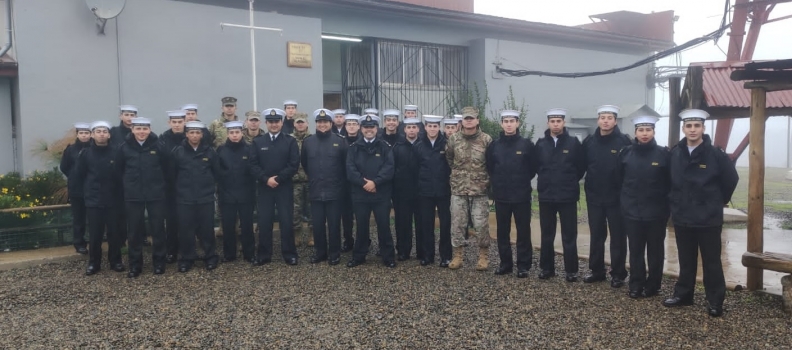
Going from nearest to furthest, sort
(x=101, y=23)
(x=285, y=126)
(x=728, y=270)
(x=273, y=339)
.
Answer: (x=273, y=339)
(x=728, y=270)
(x=285, y=126)
(x=101, y=23)

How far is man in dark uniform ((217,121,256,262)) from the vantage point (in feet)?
24.8

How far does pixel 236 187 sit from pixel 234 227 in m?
0.56

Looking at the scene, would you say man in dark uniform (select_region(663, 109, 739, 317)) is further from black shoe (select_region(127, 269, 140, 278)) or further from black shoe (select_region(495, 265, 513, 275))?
black shoe (select_region(127, 269, 140, 278))

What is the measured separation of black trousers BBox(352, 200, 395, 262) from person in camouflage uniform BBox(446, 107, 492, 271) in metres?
0.81

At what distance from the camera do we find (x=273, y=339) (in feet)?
15.7

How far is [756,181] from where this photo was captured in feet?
19.4

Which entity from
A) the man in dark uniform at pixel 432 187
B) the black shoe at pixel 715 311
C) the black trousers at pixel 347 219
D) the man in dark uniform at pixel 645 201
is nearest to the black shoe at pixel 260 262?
the black trousers at pixel 347 219

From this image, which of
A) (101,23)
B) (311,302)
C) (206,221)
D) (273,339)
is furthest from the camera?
(101,23)

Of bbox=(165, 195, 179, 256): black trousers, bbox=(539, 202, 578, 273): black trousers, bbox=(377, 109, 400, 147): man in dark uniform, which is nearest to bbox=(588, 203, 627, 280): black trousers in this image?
bbox=(539, 202, 578, 273): black trousers

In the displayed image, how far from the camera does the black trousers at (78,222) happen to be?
8102mm

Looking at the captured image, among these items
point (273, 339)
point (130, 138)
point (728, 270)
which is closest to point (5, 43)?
point (130, 138)

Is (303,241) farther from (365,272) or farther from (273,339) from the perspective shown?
(273,339)

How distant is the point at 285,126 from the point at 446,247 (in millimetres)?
3046

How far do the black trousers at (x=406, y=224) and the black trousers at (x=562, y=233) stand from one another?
157cm
